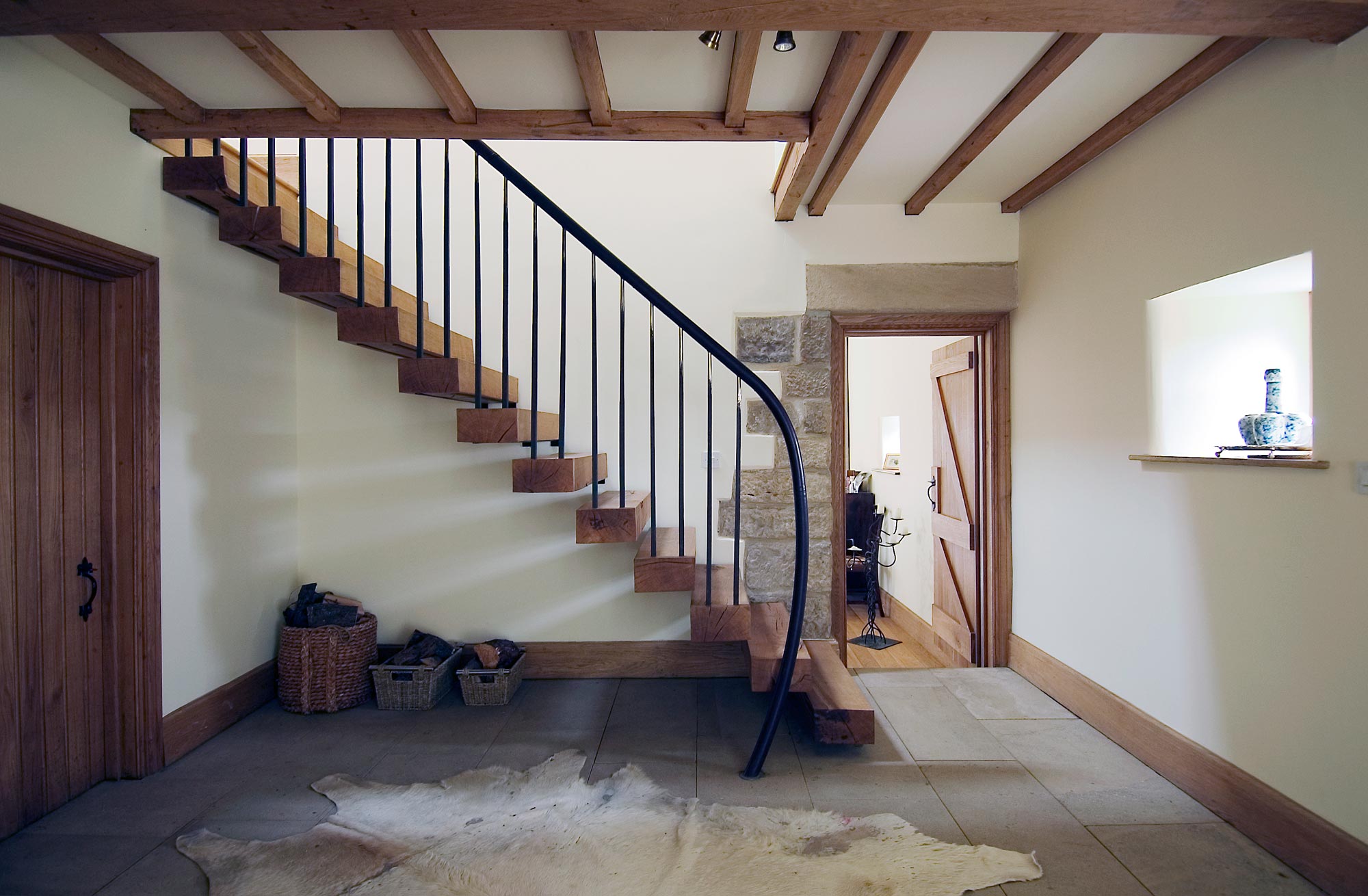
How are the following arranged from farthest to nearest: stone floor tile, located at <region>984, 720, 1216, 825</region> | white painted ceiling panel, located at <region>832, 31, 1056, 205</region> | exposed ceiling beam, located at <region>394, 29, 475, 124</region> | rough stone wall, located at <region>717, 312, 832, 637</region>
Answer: rough stone wall, located at <region>717, 312, 832, 637</region>, stone floor tile, located at <region>984, 720, 1216, 825</region>, white painted ceiling panel, located at <region>832, 31, 1056, 205</region>, exposed ceiling beam, located at <region>394, 29, 475, 124</region>

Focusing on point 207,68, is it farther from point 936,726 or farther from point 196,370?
point 936,726

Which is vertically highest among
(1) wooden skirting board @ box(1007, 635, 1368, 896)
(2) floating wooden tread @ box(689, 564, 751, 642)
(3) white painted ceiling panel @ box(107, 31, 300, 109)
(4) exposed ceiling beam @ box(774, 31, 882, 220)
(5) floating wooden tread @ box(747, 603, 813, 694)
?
(3) white painted ceiling panel @ box(107, 31, 300, 109)

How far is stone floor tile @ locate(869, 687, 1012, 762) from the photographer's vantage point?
2611 millimetres

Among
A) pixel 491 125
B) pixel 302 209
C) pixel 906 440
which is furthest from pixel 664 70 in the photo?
pixel 906 440

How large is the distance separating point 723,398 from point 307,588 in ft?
7.28

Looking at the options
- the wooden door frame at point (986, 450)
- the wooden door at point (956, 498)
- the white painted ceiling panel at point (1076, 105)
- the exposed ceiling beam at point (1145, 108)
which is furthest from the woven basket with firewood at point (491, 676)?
the exposed ceiling beam at point (1145, 108)

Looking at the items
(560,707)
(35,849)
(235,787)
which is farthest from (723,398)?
(35,849)

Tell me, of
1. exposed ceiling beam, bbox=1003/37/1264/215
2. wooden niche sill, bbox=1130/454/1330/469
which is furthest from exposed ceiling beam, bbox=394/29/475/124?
wooden niche sill, bbox=1130/454/1330/469

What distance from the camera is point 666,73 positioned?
2229 millimetres

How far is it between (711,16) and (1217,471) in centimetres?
214

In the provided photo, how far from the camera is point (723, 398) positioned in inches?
134

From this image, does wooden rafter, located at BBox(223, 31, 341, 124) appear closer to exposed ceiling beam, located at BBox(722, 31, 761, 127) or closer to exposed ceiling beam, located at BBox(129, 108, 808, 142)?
exposed ceiling beam, located at BBox(129, 108, 808, 142)

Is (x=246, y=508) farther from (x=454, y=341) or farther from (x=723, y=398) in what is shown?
(x=723, y=398)

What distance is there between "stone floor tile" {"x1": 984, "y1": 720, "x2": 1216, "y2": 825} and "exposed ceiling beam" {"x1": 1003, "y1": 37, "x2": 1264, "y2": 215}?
2.40 m
